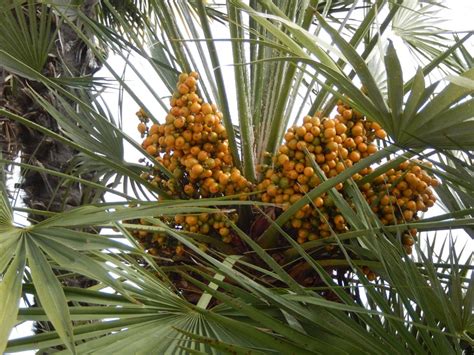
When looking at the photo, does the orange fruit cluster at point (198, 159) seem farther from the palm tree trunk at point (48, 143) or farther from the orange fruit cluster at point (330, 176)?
the palm tree trunk at point (48, 143)

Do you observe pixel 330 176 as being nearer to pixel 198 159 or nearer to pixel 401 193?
pixel 401 193

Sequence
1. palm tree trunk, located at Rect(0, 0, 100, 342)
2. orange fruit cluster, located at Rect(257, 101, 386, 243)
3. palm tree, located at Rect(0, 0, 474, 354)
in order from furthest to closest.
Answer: palm tree trunk, located at Rect(0, 0, 100, 342) < orange fruit cluster, located at Rect(257, 101, 386, 243) < palm tree, located at Rect(0, 0, 474, 354)

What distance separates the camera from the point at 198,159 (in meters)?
1.94

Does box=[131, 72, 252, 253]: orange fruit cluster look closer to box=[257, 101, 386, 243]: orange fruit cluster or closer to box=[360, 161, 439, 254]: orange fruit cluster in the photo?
box=[257, 101, 386, 243]: orange fruit cluster

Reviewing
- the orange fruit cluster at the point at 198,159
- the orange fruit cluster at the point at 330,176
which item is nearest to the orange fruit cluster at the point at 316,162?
the orange fruit cluster at the point at 330,176

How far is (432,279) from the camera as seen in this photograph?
152cm

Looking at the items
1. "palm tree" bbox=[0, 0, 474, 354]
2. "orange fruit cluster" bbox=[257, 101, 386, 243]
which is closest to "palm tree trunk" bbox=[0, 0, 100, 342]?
"palm tree" bbox=[0, 0, 474, 354]

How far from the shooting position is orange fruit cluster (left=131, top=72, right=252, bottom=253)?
193cm

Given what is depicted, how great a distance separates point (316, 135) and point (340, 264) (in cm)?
32

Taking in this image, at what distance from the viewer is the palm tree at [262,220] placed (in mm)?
1420

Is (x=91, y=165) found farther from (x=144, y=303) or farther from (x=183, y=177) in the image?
(x=144, y=303)

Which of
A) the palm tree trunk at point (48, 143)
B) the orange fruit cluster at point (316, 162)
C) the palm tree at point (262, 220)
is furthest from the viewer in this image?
the palm tree trunk at point (48, 143)

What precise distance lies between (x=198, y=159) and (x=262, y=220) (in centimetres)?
23

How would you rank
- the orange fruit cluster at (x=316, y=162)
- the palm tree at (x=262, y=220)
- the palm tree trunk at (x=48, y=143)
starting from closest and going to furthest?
1. the palm tree at (x=262, y=220)
2. the orange fruit cluster at (x=316, y=162)
3. the palm tree trunk at (x=48, y=143)
